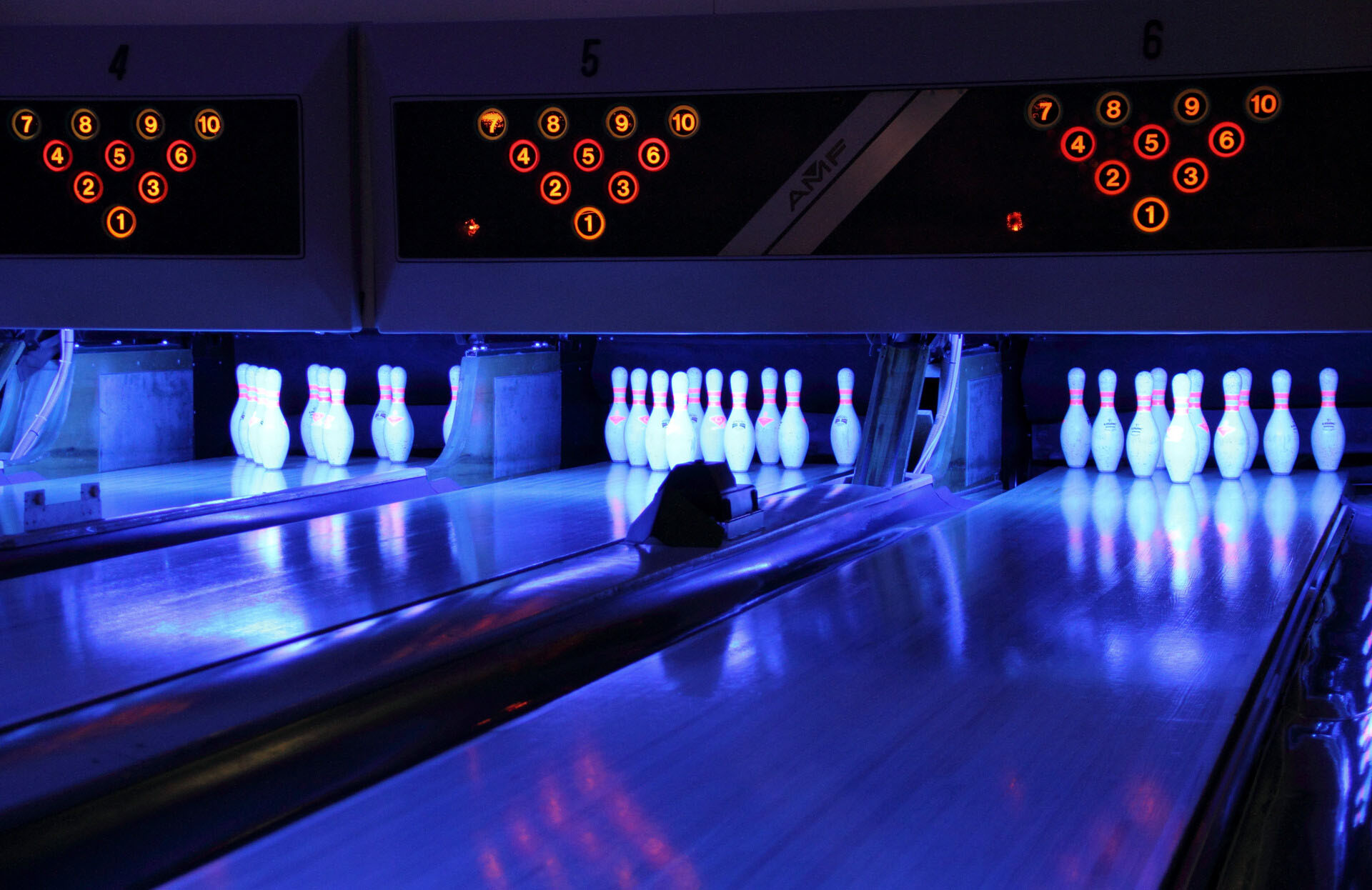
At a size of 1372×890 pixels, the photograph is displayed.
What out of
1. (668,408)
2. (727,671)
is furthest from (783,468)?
(727,671)

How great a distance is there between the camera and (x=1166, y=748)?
1026 millimetres

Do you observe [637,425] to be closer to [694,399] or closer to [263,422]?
[694,399]

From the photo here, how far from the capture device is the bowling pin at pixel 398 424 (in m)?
3.67

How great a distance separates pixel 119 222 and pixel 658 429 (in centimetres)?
204

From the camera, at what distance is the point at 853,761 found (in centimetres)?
98

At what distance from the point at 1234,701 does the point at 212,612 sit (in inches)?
46.9

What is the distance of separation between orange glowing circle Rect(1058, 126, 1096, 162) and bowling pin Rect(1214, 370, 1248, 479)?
78.7 inches

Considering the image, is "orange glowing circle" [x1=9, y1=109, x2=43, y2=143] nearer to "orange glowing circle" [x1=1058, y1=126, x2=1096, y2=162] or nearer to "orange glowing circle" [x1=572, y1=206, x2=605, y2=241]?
"orange glowing circle" [x1=572, y1=206, x2=605, y2=241]

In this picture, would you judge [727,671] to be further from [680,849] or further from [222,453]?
[222,453]

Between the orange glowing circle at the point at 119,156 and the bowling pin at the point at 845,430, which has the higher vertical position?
the orange glowing circle at the point at 119,156

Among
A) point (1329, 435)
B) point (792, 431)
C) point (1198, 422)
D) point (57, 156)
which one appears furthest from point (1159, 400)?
point (57, 156)

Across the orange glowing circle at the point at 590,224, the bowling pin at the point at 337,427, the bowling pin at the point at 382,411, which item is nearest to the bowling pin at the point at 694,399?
the bowling pin at the point at 382,411

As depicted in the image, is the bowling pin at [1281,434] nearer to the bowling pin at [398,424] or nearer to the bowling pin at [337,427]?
the bowling pin at [398,424]

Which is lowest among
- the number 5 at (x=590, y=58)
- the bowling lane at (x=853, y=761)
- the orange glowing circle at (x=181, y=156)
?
the bowling lane at (x=853, y=761)
